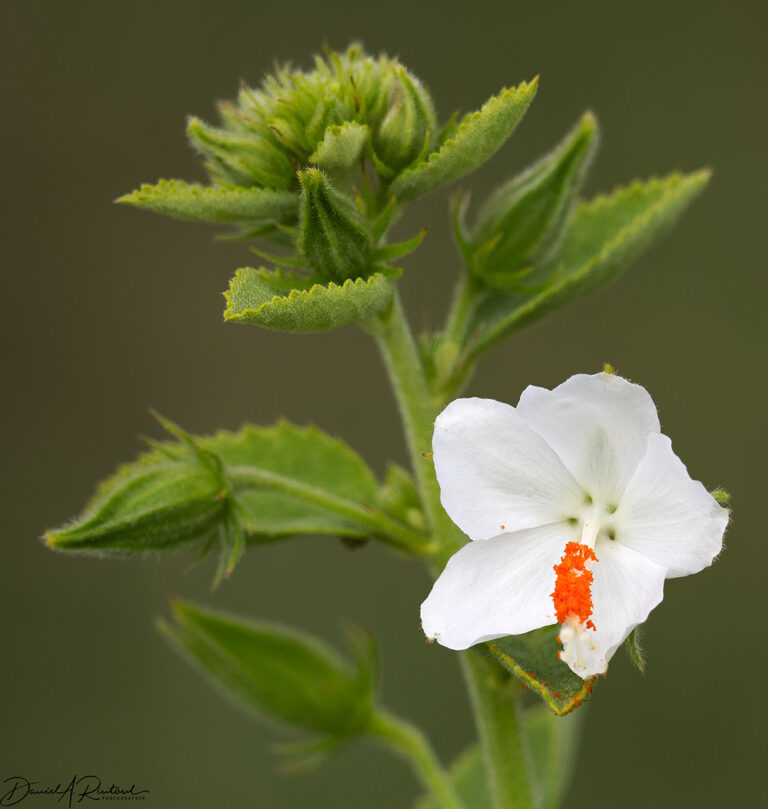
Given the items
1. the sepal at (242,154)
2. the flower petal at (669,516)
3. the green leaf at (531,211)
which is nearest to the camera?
the flower petal at (669,516)

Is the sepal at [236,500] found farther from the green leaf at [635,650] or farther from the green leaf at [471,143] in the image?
the green leaf at [471,143]

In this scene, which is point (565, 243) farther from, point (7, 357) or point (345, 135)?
point (7, 357)

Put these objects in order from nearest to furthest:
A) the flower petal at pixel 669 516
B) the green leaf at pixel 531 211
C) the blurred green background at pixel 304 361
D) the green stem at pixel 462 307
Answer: the flower petal at pixel 669 516 → the green leaf at pixel 531 211 → the green stem at pixel 462 307 → the blurred green background at pixel 304 361

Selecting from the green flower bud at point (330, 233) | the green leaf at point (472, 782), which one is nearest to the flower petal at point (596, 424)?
the green flower bud at point (330, 233)

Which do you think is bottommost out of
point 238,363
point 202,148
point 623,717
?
point 623,717

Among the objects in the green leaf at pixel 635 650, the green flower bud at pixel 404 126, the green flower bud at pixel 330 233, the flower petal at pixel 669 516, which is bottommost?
the green leaf at pixel 635 650

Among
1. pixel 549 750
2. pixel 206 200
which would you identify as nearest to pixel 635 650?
pixel 206 200

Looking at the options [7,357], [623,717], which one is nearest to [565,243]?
[623,717]

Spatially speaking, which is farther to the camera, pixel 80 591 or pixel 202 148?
pixel 80 591
